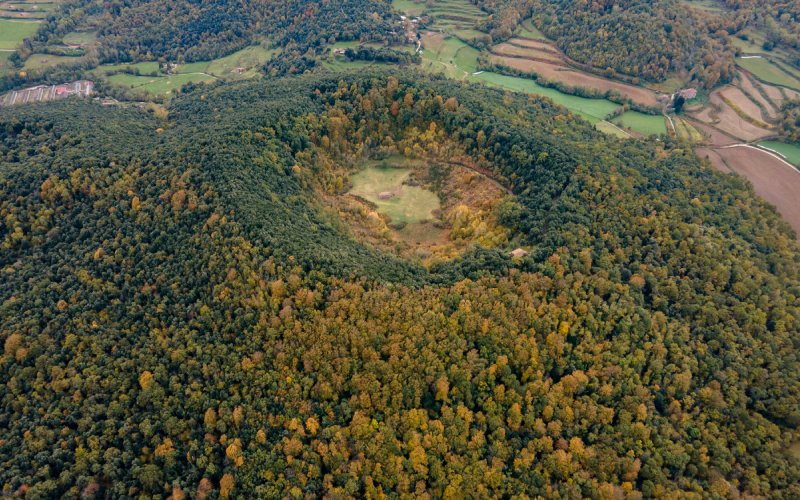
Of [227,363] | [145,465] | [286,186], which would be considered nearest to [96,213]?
[286,186]

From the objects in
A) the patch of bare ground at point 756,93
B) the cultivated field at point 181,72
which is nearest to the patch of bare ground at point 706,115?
the patch of bare ground at point 756,93

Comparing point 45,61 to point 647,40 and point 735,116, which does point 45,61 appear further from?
point 735,116

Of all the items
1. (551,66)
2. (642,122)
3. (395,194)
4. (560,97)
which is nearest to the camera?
(395,194)

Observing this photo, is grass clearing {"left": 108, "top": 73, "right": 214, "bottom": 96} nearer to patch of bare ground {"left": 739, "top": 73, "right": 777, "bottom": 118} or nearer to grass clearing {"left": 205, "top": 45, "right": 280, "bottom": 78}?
grass clearing {"left": 205, "top": 45, "right": 280, "bottom": 78}

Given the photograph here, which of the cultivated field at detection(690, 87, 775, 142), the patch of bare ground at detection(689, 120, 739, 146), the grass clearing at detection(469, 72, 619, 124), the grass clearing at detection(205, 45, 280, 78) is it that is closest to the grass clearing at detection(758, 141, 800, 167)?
the cultivated field at detection(690, 87, 775, 142)

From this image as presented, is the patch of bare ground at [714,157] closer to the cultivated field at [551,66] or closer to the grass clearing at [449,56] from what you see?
the cultivated field at [551,66]

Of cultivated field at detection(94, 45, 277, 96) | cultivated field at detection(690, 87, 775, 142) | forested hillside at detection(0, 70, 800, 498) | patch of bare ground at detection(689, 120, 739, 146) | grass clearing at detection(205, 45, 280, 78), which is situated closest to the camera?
forested hillside at detection(0, 70, 800, 498)

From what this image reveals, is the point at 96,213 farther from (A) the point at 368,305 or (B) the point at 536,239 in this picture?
(B) the point at 536,239

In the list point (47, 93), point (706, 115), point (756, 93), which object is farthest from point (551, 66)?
point (47, 93)
